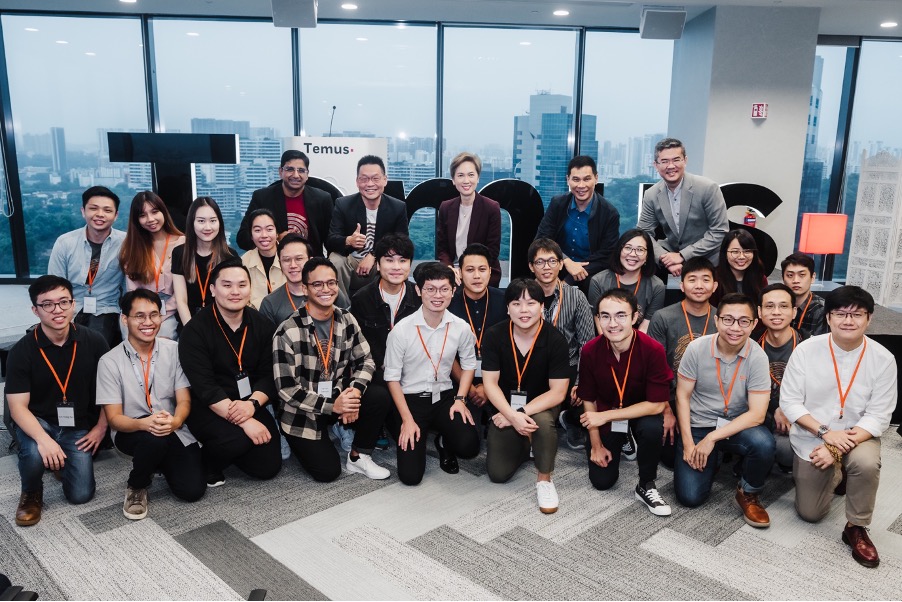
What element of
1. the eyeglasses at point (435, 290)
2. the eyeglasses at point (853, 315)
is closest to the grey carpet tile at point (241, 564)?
the eyeglasses at point (435, 290)

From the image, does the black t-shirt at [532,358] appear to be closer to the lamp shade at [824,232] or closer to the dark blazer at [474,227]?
the dark blazer at [474,227]

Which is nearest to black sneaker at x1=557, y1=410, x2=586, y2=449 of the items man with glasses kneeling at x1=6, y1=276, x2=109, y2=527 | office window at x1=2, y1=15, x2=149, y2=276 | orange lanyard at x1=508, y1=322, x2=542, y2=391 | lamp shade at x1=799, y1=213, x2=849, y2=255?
orange lanyard at x1=508, y1=322, x2=542, y2=391

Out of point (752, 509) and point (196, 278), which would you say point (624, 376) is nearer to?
point (752, 509)

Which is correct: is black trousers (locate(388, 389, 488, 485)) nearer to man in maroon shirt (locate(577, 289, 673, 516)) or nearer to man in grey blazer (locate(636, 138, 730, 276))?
man in maroon shirt (locate(577, 289, 673, 516))

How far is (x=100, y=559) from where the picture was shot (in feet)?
8.01

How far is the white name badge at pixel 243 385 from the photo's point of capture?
10.1 ft

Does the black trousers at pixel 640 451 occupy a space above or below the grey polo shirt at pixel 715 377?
below

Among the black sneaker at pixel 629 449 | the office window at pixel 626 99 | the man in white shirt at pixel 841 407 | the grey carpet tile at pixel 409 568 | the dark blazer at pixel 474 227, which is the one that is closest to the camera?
the grey carpet tile at pixel 409 568

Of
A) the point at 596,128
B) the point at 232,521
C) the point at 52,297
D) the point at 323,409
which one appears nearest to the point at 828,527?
the point at 323,409

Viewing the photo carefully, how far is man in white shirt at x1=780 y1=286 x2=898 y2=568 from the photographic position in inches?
102

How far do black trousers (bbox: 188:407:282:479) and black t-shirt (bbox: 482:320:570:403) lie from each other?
1115mm

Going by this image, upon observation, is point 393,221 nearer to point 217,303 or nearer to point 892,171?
point 217,303

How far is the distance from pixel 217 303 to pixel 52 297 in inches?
26.8

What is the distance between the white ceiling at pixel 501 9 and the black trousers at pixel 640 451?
440 cm
